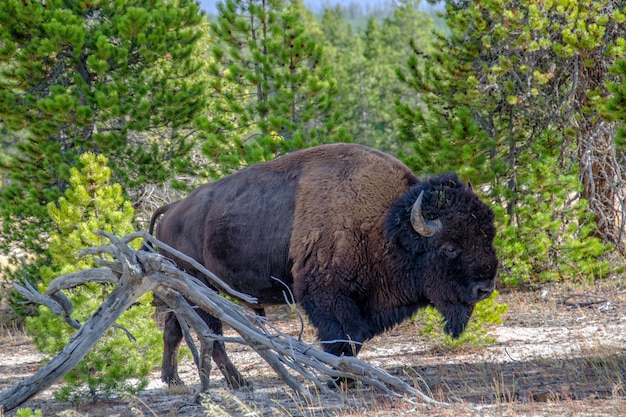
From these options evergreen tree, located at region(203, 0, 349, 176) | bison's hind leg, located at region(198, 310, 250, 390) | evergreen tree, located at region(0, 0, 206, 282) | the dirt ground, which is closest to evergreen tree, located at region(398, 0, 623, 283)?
the dirt ground

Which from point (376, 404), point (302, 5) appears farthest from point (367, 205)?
point (302, 5)

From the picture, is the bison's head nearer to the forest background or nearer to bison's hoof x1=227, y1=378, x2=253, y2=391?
bison's hoof x1=227, y1=378, x2=253, y2=391

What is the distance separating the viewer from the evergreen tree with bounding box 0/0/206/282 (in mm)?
11555

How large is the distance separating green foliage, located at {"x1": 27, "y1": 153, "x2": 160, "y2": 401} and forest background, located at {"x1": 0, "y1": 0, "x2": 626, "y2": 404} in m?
1.80

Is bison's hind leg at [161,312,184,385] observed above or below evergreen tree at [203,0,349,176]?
below

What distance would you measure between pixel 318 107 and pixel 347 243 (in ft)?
17.9

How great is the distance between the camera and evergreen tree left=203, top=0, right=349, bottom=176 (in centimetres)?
1142

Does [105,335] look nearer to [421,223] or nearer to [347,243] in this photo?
[347,243]

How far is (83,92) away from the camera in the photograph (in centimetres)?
1201

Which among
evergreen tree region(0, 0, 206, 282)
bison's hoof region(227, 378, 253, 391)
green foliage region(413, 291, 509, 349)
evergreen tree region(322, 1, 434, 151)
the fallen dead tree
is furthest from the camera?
evergreen tree region(322, 1, 434, 151)

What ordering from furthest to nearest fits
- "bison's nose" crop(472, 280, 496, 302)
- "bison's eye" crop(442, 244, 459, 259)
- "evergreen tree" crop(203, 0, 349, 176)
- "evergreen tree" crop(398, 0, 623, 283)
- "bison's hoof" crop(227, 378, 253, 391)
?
"evergreen tree" crop(203, 0, 349, 176)
"evergreen tree" crop(398, 0, 623, 283)
"bison's hoof" crop(227, 378, 253, 391)
"bison's eye" crop(442, 244, 459, 259)
"bison's nose" crop(472, 280, 496, 302)

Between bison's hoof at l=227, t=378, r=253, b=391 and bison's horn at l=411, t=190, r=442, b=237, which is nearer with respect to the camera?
bison's horn at l=411, t=190, r=442, b=237

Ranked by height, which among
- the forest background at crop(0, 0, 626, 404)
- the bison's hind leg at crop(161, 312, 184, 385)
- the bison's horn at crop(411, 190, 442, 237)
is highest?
the forest background at crop(0, 0, 626, 404)

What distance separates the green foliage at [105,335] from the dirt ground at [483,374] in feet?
0.80
